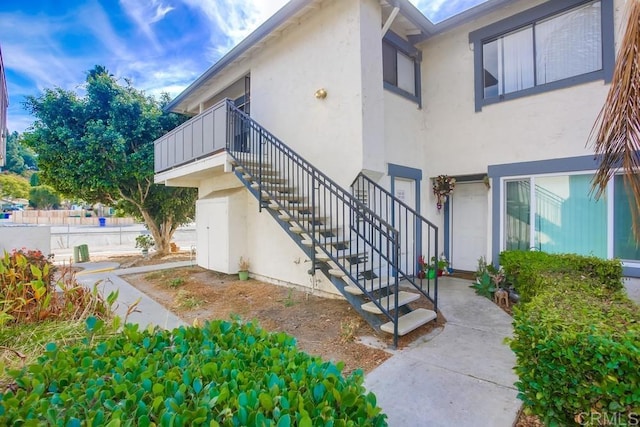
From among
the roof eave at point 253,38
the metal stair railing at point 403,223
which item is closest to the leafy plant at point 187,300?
the metal stair railing at point 403,223

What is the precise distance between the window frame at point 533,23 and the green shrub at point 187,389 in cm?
725

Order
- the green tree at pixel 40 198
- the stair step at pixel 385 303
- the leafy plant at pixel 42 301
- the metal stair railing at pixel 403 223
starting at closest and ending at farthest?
the leafy plant at pixel 42 301 < the stair step at pixel 385 303 < the metal stair railing at pixel 403 223 < the green tree at pixel 40 198

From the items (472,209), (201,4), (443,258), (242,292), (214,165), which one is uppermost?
(201,4)

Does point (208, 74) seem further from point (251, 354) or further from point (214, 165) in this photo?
point (251, 354)

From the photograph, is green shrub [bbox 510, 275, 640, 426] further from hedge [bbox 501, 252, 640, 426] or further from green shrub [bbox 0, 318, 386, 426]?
green shrub [bbox 0, 318, 386, 426]

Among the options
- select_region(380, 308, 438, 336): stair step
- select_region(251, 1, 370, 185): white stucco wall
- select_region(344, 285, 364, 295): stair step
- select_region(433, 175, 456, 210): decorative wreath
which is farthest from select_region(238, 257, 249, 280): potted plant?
select_region(433, 175, 456, 210): decorative wreath

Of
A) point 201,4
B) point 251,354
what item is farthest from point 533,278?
point 201,4

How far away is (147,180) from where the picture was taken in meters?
11.9

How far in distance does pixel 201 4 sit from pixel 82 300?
899cm

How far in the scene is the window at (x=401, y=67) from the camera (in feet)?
22.9

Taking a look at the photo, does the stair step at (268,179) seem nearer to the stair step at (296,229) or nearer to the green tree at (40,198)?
the stair step at (296,229)

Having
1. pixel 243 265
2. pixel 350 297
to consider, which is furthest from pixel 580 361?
pixel 243 265

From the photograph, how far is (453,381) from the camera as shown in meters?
3.22

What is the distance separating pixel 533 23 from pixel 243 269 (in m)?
8.71
